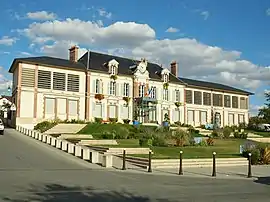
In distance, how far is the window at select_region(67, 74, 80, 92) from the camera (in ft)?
176

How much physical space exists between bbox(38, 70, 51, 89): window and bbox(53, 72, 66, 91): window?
84 cm

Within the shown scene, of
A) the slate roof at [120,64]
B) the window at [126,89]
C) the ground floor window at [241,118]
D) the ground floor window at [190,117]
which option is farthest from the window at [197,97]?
the window at [126,89]

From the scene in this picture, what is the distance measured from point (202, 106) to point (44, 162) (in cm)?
5235

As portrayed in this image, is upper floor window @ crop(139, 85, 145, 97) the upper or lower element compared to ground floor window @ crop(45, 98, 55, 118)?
upper

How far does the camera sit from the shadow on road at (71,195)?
33.4 feet

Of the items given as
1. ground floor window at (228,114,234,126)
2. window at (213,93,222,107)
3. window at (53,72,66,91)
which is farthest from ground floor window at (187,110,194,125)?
window at (53,72,66,91)

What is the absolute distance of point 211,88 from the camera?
233ft

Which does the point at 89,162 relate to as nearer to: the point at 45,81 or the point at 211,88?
the point at 45,81

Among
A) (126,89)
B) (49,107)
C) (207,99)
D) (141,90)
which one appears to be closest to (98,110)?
(126,89)

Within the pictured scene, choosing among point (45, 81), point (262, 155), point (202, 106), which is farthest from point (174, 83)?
point (262, 155)

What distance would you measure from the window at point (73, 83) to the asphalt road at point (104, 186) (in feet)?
113

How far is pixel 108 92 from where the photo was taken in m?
57.0

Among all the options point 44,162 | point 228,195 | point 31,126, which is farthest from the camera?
point 31,126

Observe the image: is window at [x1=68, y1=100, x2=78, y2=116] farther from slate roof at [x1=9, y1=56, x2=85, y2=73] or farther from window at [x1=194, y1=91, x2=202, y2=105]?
window at [x1=194, y1=91, x2=202, y2=105]
